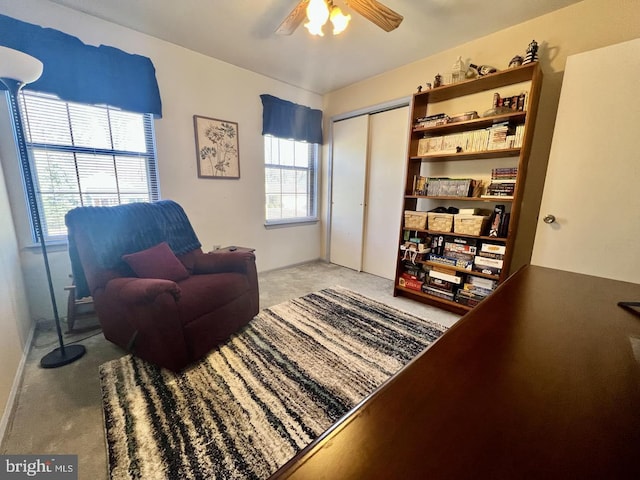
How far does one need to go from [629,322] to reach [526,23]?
242 centimetres

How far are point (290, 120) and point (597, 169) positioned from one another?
9.64 feet

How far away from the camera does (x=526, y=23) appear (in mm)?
2018

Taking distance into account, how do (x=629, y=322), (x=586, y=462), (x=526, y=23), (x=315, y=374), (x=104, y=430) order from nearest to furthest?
1. (x=586, y=462)
2. (x=629, y=322)
3. (x=104, y=430)
4. (x=315, y=374)
5. (x=526, y=23)

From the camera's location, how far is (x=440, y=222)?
7.78 feet

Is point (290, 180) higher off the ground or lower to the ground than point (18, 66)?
lower

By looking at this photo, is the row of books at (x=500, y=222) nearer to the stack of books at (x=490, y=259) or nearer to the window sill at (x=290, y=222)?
the stack of books at (x=490, y=259)

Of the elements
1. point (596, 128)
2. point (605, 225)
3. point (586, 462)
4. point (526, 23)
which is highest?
point (526, 23)

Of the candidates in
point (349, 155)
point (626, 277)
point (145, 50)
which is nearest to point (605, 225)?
point (626, 277)

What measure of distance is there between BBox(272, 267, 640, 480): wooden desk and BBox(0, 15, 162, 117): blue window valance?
110 inches

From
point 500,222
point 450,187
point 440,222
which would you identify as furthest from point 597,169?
point 440,222

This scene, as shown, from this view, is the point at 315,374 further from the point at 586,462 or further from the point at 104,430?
the point at 586,462

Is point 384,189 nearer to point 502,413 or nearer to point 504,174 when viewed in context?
point 504,174

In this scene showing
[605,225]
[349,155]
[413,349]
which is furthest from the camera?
[349,155]

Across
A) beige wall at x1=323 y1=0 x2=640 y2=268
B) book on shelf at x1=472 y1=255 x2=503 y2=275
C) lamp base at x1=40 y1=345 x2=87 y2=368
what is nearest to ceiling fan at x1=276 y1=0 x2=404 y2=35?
beige wall at x1=323 y1=0 x2=640 y2=268
